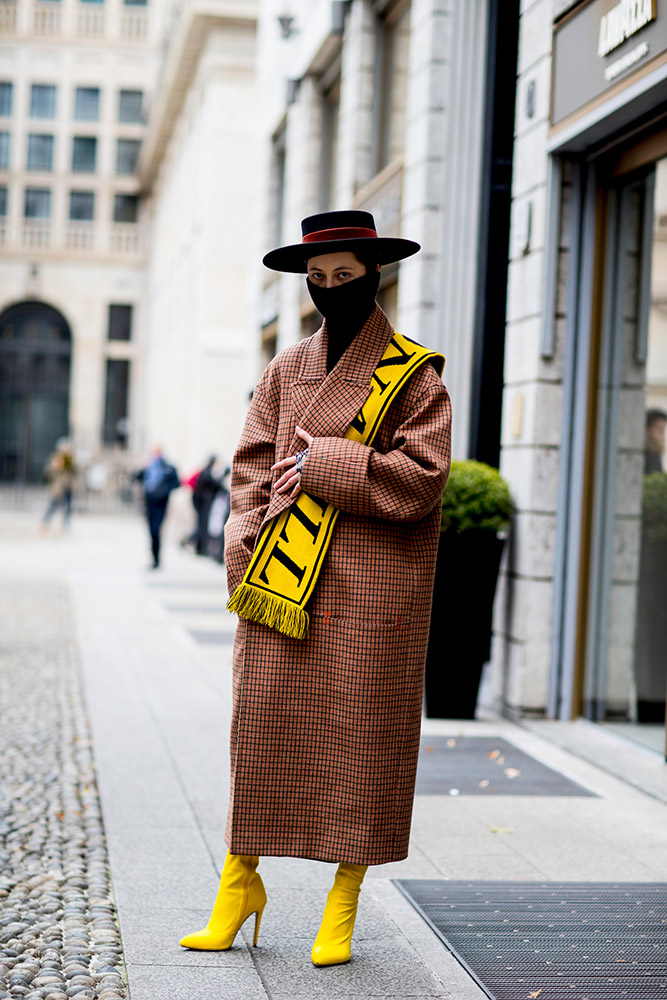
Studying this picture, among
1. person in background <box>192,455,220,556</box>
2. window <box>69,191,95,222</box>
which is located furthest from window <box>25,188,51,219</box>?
person in background <box>192,455,220,556</box>

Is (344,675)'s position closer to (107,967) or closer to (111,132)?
(107,967)

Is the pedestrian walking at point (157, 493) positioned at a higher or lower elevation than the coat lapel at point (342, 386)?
lower

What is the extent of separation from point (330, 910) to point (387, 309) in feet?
27.8

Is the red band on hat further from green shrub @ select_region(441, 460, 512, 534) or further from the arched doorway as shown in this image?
the arched doorway

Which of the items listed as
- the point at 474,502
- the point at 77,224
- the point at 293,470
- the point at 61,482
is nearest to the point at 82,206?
the point at 77,224

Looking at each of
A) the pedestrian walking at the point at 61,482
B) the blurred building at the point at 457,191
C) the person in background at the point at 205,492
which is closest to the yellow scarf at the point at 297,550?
the blurred building at the point at 457,191

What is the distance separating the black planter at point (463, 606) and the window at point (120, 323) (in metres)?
40.6

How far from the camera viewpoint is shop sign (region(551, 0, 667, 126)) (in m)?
5.75

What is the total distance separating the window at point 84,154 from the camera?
46156 mm

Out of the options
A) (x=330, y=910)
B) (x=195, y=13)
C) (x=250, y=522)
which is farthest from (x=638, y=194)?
(x=195, y=13)

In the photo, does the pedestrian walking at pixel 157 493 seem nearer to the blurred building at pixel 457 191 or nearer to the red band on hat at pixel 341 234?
the blurred building at pixel 457 191

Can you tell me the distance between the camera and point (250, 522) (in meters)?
3.57

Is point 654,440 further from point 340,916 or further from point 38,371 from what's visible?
point 38,371

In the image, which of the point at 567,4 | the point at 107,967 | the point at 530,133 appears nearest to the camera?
the point at 107,967
